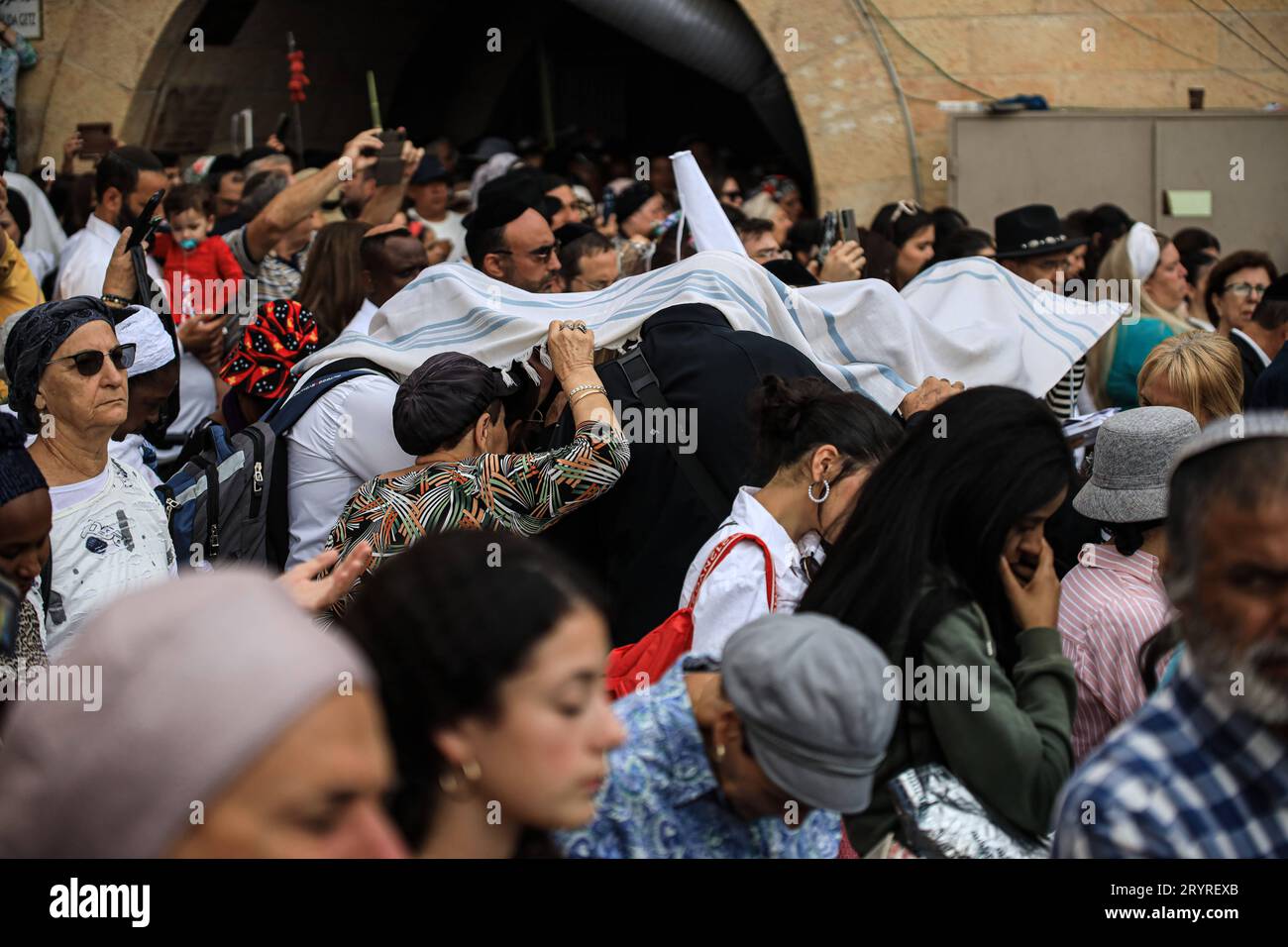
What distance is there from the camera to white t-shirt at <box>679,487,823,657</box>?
2.82m

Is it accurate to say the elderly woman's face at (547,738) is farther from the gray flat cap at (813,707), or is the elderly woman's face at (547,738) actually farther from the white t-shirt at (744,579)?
the white t-shirt at (744,579)

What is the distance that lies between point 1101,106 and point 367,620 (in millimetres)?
9142

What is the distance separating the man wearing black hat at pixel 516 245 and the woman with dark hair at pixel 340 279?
1.48ft

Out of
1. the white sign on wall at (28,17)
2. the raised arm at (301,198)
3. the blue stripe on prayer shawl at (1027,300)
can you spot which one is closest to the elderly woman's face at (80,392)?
the raised arm at (301,198)

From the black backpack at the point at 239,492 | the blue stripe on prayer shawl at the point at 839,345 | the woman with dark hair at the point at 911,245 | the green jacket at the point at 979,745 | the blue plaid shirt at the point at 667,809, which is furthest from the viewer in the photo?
the woman with dark hair at the point at 911,245

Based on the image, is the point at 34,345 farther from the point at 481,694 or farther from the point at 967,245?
the point at 967,245

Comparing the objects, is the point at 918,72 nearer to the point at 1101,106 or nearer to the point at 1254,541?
the point at 1101,106

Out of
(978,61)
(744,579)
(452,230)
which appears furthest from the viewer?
(978,61)

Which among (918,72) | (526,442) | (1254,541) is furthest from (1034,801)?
(918,72)

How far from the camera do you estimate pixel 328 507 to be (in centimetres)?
399

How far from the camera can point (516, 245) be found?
5031 mm

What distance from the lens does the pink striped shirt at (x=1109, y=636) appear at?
116 inches

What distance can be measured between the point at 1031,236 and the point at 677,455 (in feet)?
11.1

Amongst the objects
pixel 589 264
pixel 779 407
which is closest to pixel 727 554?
pixel 779 407
